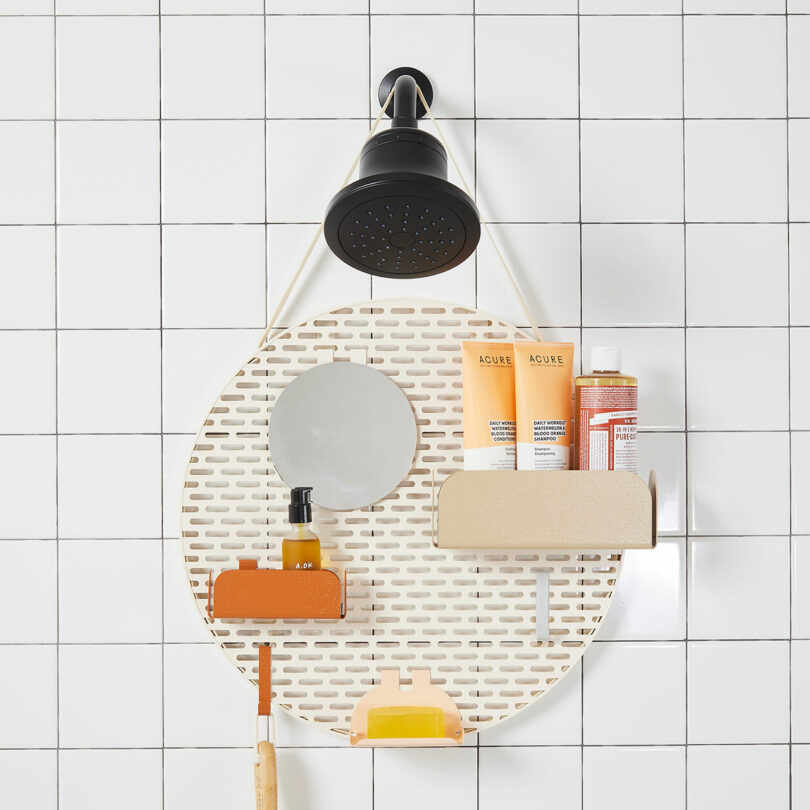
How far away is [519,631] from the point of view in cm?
93

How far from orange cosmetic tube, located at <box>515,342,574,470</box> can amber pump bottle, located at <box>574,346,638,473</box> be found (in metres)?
0.02

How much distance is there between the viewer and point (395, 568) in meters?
0.93

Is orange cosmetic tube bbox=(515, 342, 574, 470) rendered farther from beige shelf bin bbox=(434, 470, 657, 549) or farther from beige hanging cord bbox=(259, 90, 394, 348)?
beige hanging cord bbox=(259, 90, 394, 348)

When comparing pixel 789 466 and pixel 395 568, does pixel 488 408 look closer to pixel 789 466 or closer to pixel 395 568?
pixel 395 568

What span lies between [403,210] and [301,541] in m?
0.42

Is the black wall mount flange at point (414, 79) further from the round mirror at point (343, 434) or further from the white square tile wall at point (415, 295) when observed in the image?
the round mirror at point (343, 434)

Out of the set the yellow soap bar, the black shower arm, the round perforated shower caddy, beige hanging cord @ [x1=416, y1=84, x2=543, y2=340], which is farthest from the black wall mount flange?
the yellow soap bar

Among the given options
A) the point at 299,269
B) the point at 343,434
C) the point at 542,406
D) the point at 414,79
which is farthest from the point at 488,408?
the point at 414,79

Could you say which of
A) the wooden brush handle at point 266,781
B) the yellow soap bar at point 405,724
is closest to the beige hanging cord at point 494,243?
the yellow soap bar at point 405,724

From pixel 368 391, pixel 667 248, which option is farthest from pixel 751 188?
pixel 368 391

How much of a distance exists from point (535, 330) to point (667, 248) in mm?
225

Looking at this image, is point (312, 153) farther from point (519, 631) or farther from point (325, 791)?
point (325, 791)

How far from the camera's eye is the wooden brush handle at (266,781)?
2.92 feet

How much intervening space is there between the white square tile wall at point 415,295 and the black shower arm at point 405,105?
173 mm
